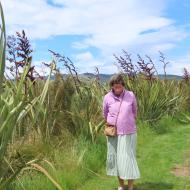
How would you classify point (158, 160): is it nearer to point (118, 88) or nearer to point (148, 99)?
point (118, 88)

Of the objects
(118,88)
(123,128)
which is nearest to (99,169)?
(123,128)

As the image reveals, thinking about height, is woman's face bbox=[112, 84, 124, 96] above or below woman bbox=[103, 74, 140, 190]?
above

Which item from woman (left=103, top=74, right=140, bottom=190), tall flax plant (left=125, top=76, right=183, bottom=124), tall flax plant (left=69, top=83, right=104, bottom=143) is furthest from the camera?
tall flax plant (left=125, top=76, right=183, bottom=124)

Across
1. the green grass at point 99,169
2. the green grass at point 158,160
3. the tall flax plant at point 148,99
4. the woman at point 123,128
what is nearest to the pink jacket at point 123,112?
the woman at point 123,128

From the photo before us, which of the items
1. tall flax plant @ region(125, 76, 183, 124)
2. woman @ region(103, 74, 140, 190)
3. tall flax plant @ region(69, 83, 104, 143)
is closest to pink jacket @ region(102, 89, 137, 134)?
woman @ region(103, 74, 140, 190)

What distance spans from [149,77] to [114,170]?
25.7 ft

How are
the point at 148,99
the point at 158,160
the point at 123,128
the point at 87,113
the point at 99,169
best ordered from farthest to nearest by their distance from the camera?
the point at 148,99
the point at 87,113
the point at 158,160
the point at 99,169
the point at 123,128

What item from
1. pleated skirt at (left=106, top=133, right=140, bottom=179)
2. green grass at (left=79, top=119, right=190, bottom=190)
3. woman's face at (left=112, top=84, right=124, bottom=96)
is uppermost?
woman's face at (left=112, top=84, right=124, bottom=96)

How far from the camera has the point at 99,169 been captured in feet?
28.1

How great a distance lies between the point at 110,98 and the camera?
712cm

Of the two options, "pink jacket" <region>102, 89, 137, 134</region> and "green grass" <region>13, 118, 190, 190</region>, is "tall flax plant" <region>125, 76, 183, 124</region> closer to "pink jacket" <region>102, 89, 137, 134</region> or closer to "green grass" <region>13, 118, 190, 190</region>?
"green grass" <region>13, 118, 190, 190</region>

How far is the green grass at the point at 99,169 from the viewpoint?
7.16 metres

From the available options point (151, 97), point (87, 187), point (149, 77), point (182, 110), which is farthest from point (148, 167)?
point (182, 110)

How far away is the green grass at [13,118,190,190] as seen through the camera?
282 inches
